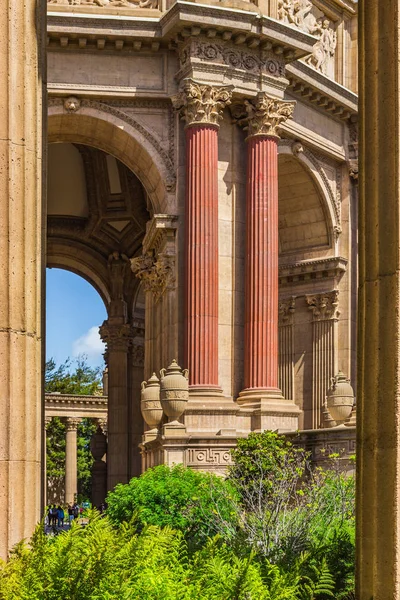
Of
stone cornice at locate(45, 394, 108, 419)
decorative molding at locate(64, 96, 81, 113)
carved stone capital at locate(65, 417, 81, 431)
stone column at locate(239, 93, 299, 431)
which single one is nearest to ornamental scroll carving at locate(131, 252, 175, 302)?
stone column at locate(239, 93, 299, 431)

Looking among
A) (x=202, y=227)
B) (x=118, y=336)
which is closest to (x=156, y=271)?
(x=202, y=227)

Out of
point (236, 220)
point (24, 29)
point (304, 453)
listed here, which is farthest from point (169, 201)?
point (24, 29)

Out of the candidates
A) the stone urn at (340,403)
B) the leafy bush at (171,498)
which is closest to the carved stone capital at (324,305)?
the stone urn at (340,403)

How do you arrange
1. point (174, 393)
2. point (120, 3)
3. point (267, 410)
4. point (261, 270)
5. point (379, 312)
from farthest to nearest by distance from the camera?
point (120, 3) < point (261, 270) < point (267, 410) < point (174, 393) < point (379, 312)

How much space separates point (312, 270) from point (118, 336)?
13053mm

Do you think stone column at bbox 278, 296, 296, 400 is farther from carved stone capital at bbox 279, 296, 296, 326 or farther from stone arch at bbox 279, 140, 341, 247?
stone arch at bbox 279, 140, 341, 247

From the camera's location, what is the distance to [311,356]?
41.1m

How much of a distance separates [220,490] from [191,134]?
43.0ft

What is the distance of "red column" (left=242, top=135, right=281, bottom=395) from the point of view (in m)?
32.3

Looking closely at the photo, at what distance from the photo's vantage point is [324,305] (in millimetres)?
40688

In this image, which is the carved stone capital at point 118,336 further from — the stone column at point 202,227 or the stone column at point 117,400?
the stone column at point 202,227

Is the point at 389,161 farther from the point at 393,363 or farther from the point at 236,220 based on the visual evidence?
the point at 236,220

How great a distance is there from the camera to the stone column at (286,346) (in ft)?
137

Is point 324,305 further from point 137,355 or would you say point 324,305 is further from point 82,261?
point 82,261
